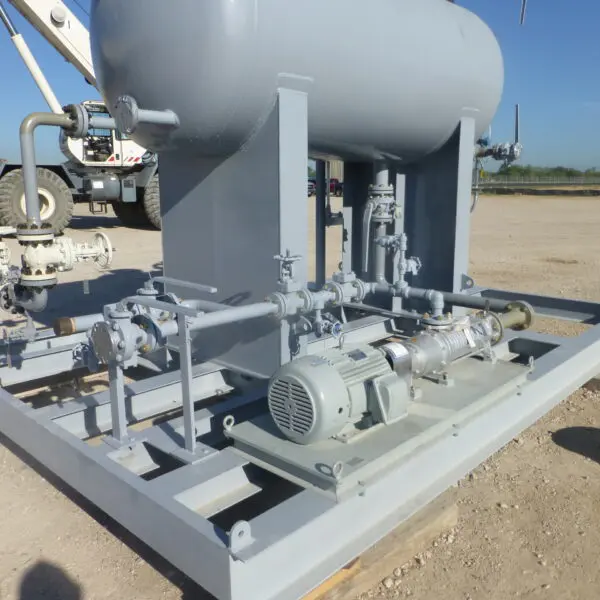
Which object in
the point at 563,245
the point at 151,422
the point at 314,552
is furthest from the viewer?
the point at 563,245

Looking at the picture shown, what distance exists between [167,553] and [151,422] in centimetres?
140

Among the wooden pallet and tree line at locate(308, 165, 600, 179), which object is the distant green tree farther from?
the wooden pallet

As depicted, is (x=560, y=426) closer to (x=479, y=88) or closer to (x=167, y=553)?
(x=479, y=88)

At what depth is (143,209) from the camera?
11047 millimetres

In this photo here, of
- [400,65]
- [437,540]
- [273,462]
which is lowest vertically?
[437,540]

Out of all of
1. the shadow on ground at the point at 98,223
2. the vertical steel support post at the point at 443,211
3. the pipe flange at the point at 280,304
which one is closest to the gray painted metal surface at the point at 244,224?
the pipe flange at the point at 280,304

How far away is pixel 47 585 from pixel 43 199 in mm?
8143

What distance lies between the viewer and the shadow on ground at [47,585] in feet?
5.94

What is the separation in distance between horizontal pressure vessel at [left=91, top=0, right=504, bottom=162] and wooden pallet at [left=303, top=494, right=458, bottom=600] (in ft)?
5.07

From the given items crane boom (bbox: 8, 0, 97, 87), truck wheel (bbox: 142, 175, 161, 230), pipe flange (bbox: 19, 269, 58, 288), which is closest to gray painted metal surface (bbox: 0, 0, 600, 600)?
pipe flange (bbox: 19, 269, 58, 288)

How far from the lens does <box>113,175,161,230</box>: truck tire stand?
10430 millimetres

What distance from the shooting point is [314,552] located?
153 centimetres

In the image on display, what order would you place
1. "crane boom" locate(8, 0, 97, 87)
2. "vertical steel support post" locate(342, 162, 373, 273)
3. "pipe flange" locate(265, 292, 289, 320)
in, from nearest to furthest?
"pipe flange" locate(265, 292, 289, 320), "vertical steel support post" locate(342, 162, 373, 273), "crane boom" locate(8, 0, 97, 87)

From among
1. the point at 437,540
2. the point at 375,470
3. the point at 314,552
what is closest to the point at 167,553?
the point at 314,552
